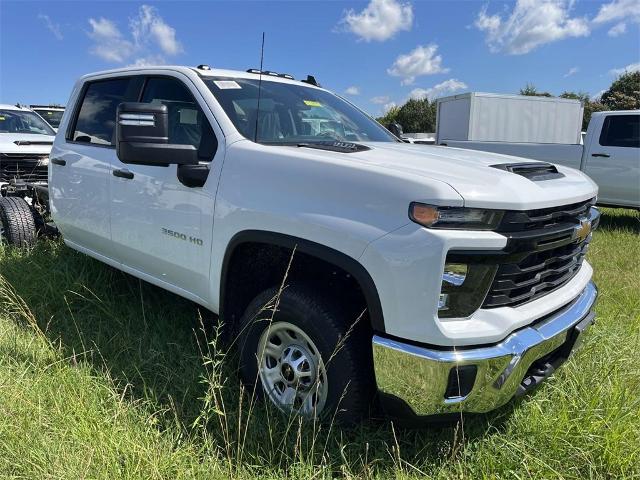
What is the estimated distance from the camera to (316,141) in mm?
3033

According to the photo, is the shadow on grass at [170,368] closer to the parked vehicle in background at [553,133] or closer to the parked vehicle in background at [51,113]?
the parked vehicle in background at [553,133]

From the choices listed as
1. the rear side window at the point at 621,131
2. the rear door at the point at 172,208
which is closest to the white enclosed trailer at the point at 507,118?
the rear side window at the point at 621,131

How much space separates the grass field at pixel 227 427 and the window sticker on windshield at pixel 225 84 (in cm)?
146

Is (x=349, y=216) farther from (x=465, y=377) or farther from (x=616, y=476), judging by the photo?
(x=616, y=476)

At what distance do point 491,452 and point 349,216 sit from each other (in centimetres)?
131

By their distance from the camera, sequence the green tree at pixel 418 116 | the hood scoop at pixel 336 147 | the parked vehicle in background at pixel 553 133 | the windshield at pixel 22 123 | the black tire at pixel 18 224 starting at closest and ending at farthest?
1. the hood scoop at pixel 336 147
2. the black tire at pixel 18 224
3. the windshield at pixel 22 123
4. the parked vehicle in background at pixel 553 133
5. the green tree at pixel 418 116

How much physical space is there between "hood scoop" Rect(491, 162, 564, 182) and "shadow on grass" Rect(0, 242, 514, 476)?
3.99 ft

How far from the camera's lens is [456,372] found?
6.46ft

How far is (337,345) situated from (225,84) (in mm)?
1837

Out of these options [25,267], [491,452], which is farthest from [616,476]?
[25,267]

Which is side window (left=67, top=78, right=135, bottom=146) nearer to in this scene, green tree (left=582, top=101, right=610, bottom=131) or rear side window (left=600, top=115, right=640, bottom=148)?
rear side window (left=600, top=115, right=640, bottom=148)

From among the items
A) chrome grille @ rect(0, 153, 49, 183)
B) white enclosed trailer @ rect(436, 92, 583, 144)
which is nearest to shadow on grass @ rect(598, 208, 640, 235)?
white enclosed trailer @ rect(436, 92, 583, 144)

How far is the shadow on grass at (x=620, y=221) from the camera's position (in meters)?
8.38

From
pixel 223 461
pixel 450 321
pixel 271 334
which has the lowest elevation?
pixel 223 461
